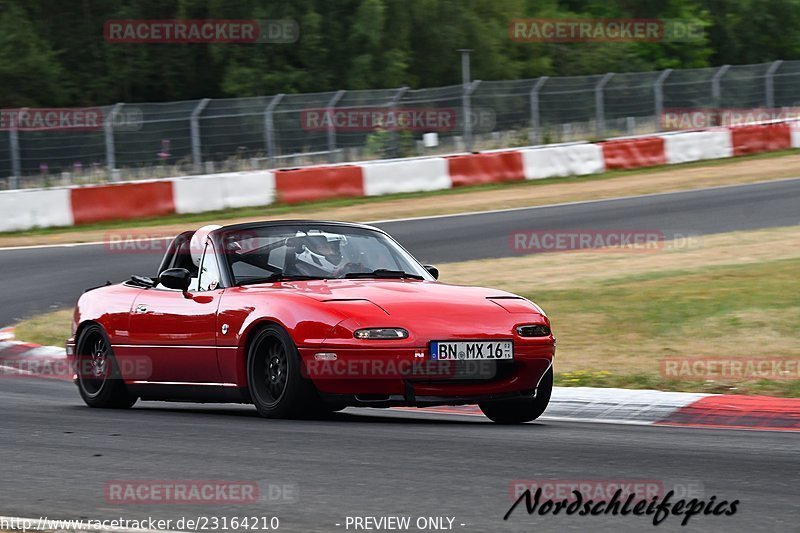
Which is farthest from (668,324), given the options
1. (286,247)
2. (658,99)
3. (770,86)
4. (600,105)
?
(770,86)

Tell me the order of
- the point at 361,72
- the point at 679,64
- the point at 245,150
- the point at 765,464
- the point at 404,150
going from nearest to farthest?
the point at 765,464 < the point at 245,150 < the point at 404,150 < the point at 361,72 < the point at 679,64

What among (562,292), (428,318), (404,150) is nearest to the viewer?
(428,318)

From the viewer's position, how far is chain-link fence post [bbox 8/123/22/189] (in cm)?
2280

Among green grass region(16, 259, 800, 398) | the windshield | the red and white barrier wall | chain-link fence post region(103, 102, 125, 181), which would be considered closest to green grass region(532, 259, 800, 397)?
green grass region(16, 259, 800, 398)

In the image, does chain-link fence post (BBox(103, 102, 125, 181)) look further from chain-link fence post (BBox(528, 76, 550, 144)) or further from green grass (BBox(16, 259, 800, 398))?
green grass (BBox(16, 259, 800, 398))

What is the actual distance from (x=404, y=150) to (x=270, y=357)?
19.0 meters

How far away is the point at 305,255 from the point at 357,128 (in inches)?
687

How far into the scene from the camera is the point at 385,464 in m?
6.20

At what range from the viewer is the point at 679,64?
52.1m

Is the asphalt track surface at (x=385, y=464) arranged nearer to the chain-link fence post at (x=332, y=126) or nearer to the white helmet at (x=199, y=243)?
the white helmet at (x=199, y=243)

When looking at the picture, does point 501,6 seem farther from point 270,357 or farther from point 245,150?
point 270,357

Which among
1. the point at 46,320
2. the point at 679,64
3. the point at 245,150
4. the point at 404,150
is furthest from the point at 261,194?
the point at 679,64

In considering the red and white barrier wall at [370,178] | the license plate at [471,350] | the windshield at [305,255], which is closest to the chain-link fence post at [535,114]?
the red and white barrier wall at [370,178]

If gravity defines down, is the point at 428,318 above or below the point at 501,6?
below
